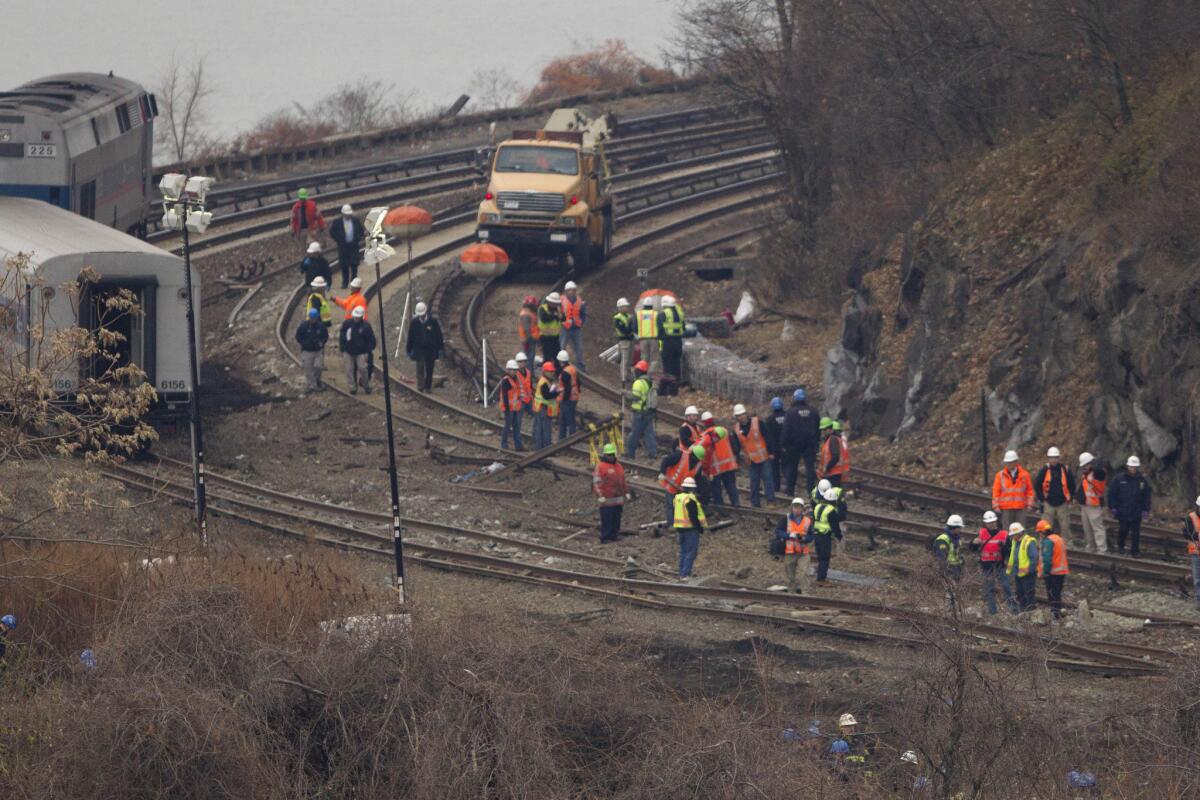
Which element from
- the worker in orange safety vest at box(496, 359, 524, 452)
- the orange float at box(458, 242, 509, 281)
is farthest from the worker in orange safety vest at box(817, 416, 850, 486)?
the orange float at box(458, 242, 509, 281)

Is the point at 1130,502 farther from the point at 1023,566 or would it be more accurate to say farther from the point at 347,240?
the point at 347,240

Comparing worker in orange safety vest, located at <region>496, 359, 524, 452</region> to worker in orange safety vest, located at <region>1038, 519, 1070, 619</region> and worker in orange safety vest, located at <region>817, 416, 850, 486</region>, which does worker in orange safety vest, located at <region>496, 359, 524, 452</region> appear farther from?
worker in orange safety vest, located at <region>1038, 519, 1070, 619</region>

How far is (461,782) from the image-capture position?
38.2 feet

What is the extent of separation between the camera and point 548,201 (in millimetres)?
31844

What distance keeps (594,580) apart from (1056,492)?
551 centimetres

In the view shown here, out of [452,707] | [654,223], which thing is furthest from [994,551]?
[654,223]

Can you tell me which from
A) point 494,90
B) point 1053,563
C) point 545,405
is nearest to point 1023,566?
point 1053,563

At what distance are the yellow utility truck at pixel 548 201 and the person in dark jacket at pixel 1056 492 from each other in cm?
1439

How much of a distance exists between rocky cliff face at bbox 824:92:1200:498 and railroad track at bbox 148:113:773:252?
15298 millimetres

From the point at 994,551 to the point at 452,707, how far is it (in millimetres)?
7051

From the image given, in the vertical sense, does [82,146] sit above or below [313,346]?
above

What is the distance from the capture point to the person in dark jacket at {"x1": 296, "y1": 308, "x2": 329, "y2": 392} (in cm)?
2627

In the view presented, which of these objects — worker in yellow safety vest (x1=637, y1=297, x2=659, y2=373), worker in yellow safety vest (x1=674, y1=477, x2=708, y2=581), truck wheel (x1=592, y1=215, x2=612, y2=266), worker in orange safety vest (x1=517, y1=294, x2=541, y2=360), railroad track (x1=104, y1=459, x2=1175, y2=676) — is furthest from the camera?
truck wheel (x1=592, y1=215, x2=612, y2=266)

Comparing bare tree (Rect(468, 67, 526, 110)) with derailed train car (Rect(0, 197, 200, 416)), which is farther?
bare tree (Rect(468, 67, 526, 110))
